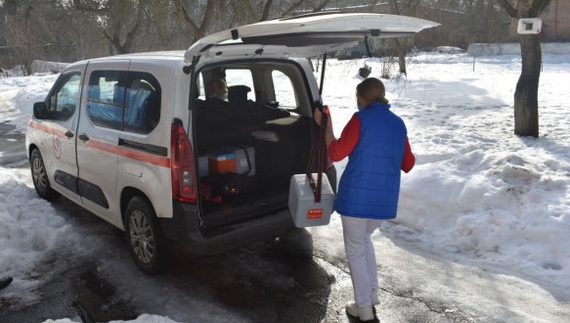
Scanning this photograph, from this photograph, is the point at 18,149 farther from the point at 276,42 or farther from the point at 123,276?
the point at 276,42

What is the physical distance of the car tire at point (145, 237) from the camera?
3957 mm

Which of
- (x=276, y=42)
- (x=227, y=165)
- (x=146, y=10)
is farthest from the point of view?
(x=146, y=10)

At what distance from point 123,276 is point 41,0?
20.7 meters

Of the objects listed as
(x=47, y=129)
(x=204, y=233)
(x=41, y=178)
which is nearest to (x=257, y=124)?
(x=204, y=233)

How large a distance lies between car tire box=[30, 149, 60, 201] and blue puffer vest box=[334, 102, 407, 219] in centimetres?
415

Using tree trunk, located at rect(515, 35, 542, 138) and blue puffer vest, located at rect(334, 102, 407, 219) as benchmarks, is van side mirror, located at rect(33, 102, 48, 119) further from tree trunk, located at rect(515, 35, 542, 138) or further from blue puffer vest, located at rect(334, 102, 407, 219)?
tree trunk, located at rect(515, 35, 542, 138)

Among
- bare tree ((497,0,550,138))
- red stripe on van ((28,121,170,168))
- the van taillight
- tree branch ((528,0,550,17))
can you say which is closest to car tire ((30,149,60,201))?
red stripe on van ((28,121,170,168))

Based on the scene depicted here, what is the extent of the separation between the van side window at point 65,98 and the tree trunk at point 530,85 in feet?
20.6

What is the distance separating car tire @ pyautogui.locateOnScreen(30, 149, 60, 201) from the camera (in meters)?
5.83

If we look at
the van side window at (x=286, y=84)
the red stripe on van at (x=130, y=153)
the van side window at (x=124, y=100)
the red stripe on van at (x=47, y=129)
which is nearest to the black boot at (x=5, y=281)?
the red stripe on van at (x=130, y=153)

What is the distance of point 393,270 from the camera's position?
14.0ft

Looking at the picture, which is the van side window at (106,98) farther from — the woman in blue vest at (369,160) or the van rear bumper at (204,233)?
the woman in blue vest at (369,160)

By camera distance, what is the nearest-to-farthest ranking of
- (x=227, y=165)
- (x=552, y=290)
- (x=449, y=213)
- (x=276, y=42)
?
(x=276, y=42) < (x=552, y=290) < (x=227, y=165) < (x=449, y=213)

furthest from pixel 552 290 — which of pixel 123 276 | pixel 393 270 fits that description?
pixel 123 276
